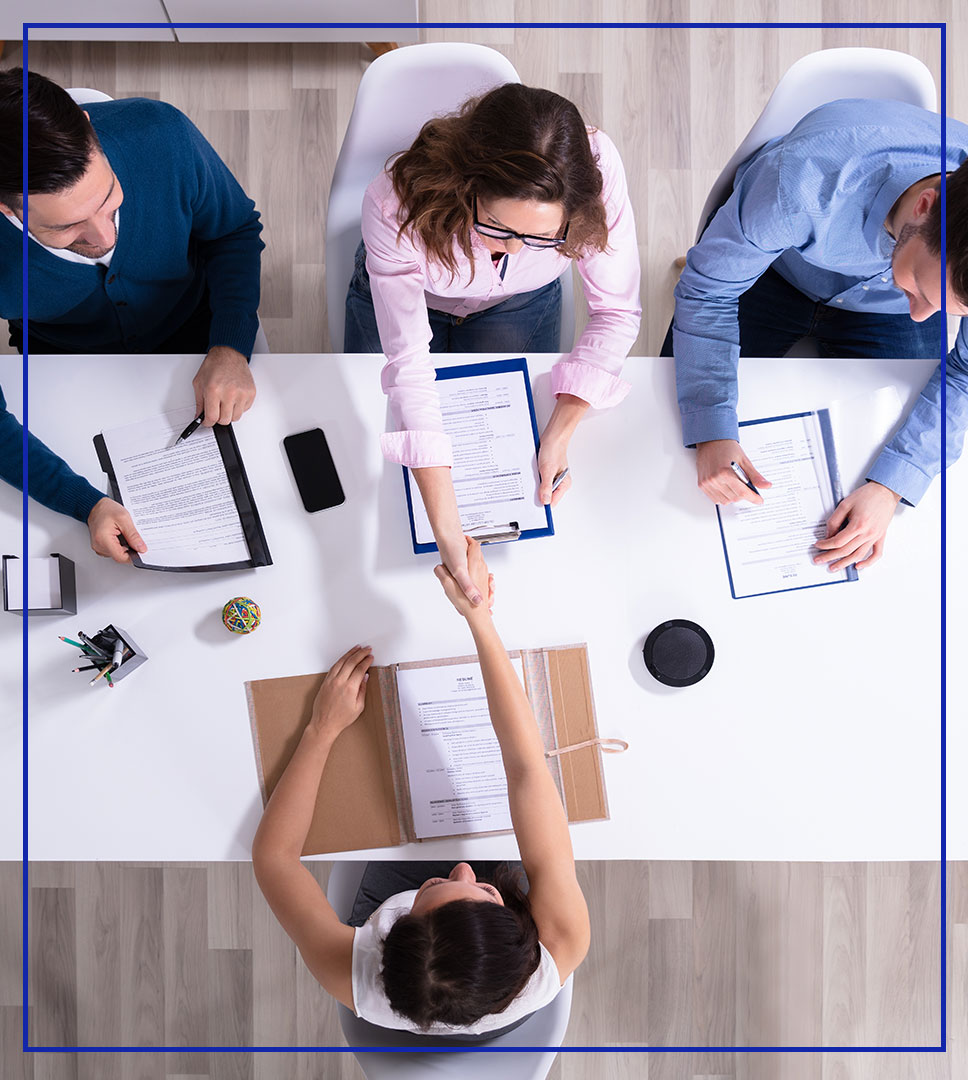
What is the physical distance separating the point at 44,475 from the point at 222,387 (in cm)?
29

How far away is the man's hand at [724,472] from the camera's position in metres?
1.18

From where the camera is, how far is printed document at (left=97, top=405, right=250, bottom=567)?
1.20 meters

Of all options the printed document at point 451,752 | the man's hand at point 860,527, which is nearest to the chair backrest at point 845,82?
the man's hand at point 860,527

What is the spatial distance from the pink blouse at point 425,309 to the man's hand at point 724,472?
0.15 m

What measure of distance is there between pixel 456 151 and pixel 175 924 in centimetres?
171

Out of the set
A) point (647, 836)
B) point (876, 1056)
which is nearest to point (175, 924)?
→ point (647, 836)

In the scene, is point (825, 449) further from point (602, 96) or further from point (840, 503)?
point (602, 96)

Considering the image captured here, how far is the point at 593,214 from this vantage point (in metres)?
1.09

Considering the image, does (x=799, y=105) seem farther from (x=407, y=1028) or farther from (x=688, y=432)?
(x=407, y=1028)

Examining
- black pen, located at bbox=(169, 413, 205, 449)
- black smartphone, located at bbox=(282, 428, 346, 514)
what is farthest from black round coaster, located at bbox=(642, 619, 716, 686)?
black pen, located at bbox=(169, 413, 205, 449)

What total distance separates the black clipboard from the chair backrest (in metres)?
0.97

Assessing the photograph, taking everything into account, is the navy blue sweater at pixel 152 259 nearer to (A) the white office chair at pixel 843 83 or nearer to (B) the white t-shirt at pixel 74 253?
(B) the white t-shirt at pixel 74 253

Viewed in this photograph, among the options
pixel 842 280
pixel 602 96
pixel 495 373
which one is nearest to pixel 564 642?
pixel 495 373

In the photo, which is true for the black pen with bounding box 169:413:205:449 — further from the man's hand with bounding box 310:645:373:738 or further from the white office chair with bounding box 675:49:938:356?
the white office chair with bounding box 675:49:938:356
